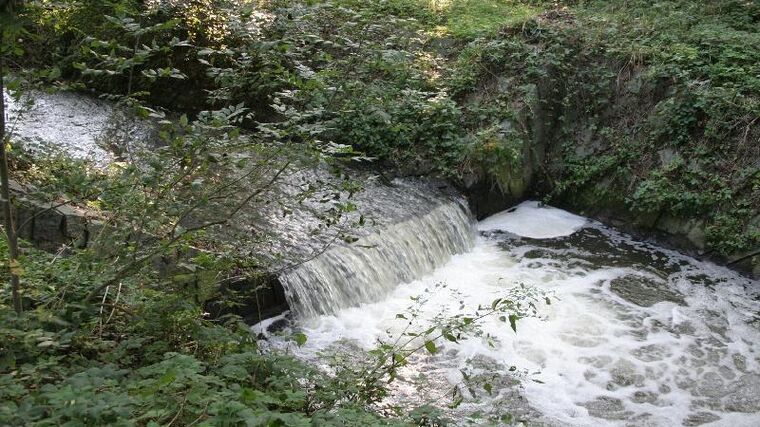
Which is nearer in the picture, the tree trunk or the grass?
the tree trunk

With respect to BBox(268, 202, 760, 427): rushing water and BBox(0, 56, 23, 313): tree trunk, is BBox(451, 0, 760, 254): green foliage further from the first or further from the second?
BBox(0, 56, 23, 313): tree trunk

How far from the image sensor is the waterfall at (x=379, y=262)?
19.6ft

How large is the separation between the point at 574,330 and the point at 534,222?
2.72 m

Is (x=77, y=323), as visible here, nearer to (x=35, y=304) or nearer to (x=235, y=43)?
(x=35, y=304)

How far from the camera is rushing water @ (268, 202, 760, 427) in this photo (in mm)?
5137

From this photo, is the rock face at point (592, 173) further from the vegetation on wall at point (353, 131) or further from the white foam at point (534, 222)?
the white foam at point (534, 222)

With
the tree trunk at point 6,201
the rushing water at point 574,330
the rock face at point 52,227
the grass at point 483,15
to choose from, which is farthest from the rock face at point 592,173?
the tree trunk at point 6,201

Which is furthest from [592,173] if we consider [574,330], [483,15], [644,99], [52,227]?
[52,227]

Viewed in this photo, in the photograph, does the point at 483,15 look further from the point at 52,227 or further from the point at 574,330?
the point at 52,227

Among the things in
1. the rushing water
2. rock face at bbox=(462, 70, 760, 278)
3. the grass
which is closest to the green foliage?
rock face at bbox=(462, 70, 760, 278)

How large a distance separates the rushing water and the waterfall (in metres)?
0.03

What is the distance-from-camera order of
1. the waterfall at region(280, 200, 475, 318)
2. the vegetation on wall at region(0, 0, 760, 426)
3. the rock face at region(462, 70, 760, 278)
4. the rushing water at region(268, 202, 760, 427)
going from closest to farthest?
the vegetation on wall at region(0, 0, 760, 426)
the rushing water at region(268, 202, 760, 427)
the waterfall at region(280, 200, 475, 318)
the rock face at region(462, 70, 760, 278)

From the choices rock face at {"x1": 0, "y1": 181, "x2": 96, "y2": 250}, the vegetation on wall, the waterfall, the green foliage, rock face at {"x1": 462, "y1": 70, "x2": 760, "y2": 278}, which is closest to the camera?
the vegetation on wall

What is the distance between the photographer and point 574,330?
20.7 feet
